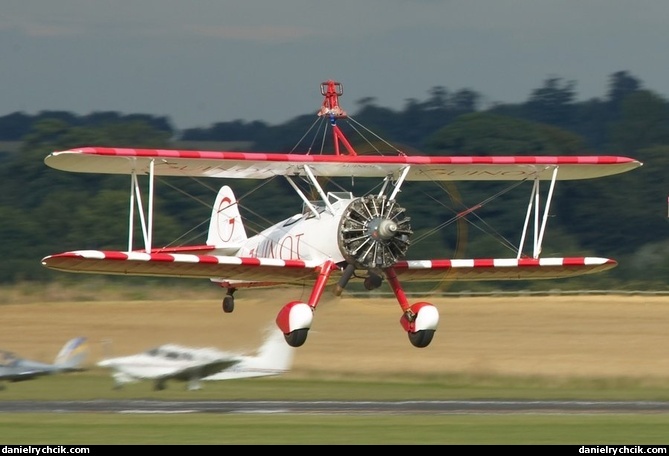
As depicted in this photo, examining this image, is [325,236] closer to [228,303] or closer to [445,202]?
[228,303]

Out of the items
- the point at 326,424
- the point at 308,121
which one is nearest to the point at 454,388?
the point at 326,424

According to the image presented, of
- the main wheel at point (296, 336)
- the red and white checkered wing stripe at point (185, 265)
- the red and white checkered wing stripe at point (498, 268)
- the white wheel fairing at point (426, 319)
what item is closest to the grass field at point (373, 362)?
the red and white checkered wing stripe at point (185, 265)

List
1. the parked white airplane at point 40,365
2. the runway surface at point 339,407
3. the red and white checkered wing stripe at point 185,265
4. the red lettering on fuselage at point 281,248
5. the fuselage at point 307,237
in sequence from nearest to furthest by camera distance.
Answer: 1. the red and white checkered wing stripe at point 185,265
2. the fuselage at point 307,237
3. the runway surface at point 339,407
4. the red lettering on fuselage at point 281,248
5. the parked white airplane at point 40,365

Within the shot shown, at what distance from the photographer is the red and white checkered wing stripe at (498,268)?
22.6m

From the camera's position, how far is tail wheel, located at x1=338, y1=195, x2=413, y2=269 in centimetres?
2042

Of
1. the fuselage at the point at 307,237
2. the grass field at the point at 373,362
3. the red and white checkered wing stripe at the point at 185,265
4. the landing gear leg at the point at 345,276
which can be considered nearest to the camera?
the grass field at the point at 373,362

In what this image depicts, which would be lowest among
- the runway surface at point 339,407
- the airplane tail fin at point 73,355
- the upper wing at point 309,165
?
the runway surface at point 339,407

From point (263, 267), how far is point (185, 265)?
1235mm

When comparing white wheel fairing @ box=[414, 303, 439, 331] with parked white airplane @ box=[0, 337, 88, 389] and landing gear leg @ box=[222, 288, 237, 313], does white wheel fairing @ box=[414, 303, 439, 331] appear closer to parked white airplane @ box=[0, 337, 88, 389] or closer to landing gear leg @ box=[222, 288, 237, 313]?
landing gear leg @ box=[222, 288, 237, 313]

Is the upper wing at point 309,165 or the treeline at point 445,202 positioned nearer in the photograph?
the upper wing at point 309,165

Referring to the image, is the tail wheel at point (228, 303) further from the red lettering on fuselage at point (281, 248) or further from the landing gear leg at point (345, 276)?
the landing gear leg at point (345, 276)

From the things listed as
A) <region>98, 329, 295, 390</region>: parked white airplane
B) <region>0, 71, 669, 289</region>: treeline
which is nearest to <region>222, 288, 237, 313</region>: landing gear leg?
<region>98, 329, 295, 390</region>: parked white airplane

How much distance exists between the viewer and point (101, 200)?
53.8m

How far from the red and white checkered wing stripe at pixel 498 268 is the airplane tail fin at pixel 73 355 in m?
7.52
